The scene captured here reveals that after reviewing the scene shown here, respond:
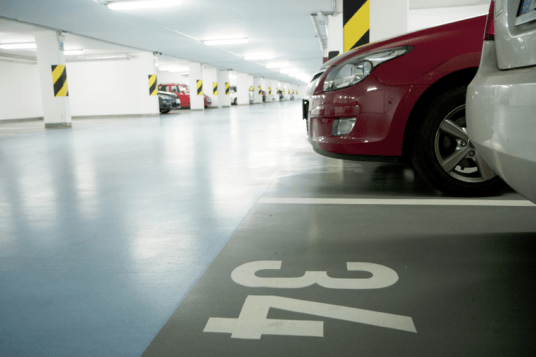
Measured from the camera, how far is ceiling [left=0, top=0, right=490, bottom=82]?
34.3 ft

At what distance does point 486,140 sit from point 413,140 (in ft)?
4.51

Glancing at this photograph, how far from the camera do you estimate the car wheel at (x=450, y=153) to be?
9.31 ft

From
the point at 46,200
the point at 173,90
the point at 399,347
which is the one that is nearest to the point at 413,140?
the point at 399,347

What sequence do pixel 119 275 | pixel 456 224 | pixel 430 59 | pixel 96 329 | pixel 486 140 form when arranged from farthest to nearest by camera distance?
pixel 430 59 → pixel 456 224 → pixel 119 275 → pixel 486 140 → pixel 96 329

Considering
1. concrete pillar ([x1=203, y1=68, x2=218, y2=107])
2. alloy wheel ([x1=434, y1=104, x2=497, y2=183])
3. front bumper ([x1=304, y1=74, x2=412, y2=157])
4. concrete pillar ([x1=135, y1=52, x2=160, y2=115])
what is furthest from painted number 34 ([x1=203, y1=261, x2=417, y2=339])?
concrete pillar ([x1=203, y1=68, x2=218, y2=107])

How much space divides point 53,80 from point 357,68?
13.6m

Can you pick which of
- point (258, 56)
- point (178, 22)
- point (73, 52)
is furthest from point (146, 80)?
point (178, 22)

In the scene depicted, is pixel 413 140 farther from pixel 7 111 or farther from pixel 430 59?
pixel 7 111

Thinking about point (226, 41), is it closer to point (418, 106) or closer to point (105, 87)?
point (105, 87)

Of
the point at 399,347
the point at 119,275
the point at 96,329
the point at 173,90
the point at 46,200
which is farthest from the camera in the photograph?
the point at 173,90

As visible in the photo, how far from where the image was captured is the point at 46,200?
131 inches

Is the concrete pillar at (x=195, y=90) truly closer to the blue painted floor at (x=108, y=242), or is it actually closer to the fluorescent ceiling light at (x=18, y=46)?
the fluorescent ceiling light at (x=18, y=46)

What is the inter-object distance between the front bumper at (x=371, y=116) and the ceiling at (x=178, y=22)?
814 centimetres

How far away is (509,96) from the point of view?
1412mm
